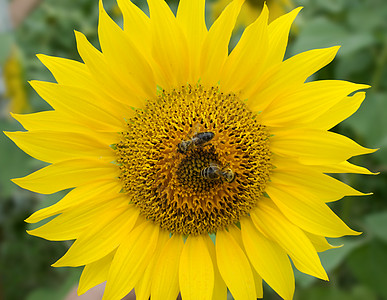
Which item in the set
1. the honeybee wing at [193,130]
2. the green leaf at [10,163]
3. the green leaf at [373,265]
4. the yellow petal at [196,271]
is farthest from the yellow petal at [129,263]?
the green leaf at [373,265]

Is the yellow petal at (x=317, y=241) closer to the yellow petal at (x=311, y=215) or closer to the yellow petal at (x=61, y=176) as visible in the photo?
the yellow petal at (x=311, y=215)

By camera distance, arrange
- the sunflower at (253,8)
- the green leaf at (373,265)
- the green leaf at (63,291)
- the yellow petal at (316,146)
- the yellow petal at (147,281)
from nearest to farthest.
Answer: the yellow petal at (316,146), the yellow petal at (147,281), the green leaf at (63,291), the green leaf at (373,265), the sunflower at (253,8)

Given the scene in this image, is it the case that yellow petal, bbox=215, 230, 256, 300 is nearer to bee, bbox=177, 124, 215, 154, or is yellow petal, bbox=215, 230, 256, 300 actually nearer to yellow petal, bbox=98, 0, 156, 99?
bee, bbox=177, 124, 215, 154

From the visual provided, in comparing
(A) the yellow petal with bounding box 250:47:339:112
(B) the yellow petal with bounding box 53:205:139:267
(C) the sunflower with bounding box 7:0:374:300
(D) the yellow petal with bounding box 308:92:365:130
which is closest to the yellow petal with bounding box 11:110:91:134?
(C) the sunflower with bounding box 7:0:374:300

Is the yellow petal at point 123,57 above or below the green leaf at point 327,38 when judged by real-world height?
above

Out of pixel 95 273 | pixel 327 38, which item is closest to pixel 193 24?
pixel 95 273

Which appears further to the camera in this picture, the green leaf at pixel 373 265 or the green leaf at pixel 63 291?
the green leaf at pixel 373 265

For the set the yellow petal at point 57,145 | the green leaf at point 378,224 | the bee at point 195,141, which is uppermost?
the yellow petal at point 57,145
